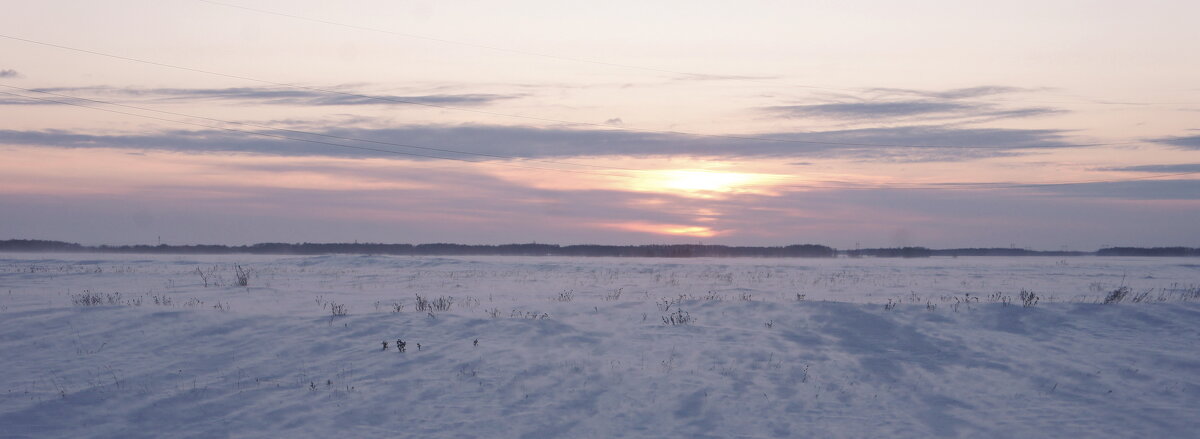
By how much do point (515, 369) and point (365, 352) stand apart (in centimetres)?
288

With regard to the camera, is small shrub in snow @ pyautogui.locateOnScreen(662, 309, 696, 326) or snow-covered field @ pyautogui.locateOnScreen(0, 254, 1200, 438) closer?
snow-covered field @ pyautogui.locateOnScreen(0, 254, 1200, 438)

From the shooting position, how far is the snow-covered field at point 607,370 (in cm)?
1038

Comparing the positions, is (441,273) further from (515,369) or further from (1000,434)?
(1000,434)

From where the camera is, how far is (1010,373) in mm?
12828

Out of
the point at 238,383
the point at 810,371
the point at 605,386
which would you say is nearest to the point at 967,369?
the point at 810,371

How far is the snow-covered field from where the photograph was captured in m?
10.4

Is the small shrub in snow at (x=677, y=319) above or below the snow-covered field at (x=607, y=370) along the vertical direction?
above

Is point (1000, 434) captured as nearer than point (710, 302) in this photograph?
Yes

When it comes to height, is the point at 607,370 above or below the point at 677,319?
below

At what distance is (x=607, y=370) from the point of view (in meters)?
12.5

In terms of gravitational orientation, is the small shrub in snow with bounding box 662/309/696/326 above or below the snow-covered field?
above

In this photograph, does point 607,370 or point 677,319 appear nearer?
point 607,370

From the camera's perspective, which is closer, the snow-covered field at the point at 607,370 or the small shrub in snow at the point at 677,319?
the snow-covered field at the point at 607,370

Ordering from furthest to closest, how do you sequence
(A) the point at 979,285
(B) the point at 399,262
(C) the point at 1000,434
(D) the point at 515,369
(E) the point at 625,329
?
(B) the point at 399,262 < (A) the point at 979,285 < (E) the point at 625,329 < (D) the point at 515,369 < (C) the point at 1000,434
